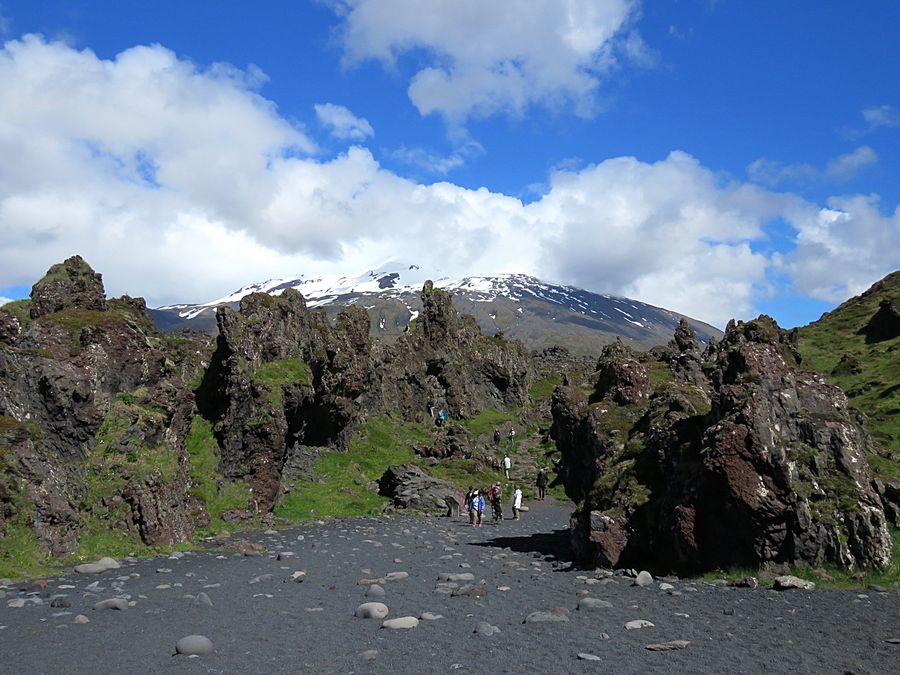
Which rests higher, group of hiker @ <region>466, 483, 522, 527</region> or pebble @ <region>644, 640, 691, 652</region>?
pebble @ <region>644, 640, 691, 652</region>

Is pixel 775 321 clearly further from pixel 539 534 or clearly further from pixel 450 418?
pixel 539 534

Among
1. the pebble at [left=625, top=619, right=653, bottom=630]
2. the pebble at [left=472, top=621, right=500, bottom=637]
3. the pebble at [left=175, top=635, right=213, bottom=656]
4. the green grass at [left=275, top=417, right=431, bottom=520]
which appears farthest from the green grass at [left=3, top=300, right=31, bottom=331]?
the pebble at [left=625, top=619, right=653, bottom=630]

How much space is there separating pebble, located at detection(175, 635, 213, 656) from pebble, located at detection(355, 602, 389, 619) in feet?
13.9

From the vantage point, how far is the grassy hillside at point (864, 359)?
4574 centimetres

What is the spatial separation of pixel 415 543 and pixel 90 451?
642 inches

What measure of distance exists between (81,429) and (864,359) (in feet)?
285

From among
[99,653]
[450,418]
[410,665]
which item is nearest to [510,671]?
[410,665]

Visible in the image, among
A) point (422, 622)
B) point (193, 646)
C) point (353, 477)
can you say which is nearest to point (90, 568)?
point (193, 646)

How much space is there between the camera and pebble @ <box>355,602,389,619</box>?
16.2 metres

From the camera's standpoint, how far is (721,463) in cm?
2044

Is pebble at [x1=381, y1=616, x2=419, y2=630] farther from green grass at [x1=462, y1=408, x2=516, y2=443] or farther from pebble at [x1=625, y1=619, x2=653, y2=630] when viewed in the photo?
green grass at [x1=462, y1=408, x2=516, y2=443]

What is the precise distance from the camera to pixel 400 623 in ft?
49.7

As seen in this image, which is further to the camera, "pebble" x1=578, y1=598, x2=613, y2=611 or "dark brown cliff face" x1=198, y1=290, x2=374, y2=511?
"dark brown cliff face" x1=198, y1=290, x2=374, y2=511

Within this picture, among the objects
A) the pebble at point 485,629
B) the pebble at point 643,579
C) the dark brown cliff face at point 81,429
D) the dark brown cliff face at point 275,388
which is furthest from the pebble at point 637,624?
the dark brown cliff face at point 275,388
